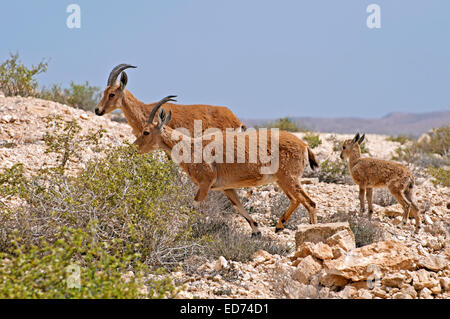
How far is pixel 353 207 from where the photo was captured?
10094 mm

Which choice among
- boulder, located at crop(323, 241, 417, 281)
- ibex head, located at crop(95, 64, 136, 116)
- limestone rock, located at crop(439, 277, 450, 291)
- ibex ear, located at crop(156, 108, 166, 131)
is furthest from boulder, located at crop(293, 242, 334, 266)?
ibex head, located at crop(95, 64, 136, 116)

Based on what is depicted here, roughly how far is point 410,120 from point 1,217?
127 meters

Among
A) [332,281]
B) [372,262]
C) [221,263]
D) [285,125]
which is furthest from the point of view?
[285,125]

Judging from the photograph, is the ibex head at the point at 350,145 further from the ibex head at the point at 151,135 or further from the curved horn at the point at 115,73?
the curved horn at the point at 115,73

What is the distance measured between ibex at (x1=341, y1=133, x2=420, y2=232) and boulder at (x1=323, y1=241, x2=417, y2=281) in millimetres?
2736

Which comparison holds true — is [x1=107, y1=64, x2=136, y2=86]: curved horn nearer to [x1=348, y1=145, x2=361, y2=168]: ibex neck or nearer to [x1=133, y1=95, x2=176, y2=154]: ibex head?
[x1=133, y1=95, x2=176, y2=154]: ibex head

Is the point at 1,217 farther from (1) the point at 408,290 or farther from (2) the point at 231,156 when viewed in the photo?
(1) the point at 408,290

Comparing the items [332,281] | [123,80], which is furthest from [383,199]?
[123,80]

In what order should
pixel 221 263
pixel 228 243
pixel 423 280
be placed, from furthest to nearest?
pixel 228 243 → pixel 221 263 → pixel 423 280

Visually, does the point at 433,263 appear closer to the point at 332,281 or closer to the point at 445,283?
the point at 445,283

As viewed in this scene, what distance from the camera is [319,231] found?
707 centimetres

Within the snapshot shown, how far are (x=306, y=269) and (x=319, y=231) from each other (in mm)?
1027

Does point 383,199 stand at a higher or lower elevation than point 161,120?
lower
